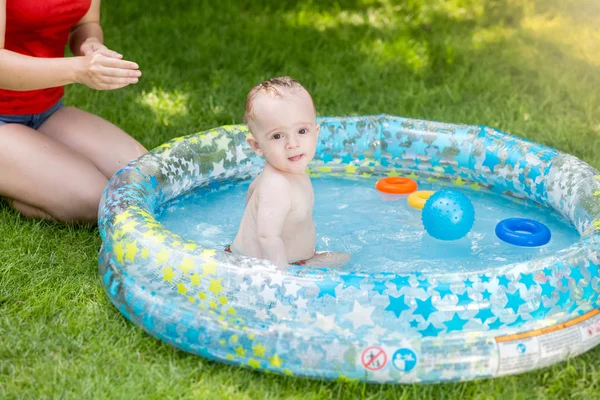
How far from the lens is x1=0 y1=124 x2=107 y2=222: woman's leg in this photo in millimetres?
3395

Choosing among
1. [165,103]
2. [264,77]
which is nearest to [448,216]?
[165,103]

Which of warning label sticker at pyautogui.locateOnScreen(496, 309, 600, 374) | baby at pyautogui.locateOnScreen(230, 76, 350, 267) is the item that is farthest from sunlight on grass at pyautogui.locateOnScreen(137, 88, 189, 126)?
warning label sticker at pyautogui.locateOnScreen(496, 309, 600, 374)

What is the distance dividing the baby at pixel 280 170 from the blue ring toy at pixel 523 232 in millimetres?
853

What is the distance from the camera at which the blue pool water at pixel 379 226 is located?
3287 millimetres

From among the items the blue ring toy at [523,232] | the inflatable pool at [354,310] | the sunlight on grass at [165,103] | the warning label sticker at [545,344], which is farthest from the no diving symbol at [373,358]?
the sunlight on grass at [165,103]

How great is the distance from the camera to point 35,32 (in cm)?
357

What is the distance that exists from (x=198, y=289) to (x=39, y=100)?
1.52m

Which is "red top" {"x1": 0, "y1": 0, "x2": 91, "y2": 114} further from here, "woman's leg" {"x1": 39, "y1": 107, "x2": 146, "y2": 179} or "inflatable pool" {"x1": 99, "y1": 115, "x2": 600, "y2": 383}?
"inflatable pool" {"x1": 99, "y1": 115, "x2": 600, "y2": 383}

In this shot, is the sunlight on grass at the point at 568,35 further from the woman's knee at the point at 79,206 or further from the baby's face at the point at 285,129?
the woman's knee at the point at 79,206

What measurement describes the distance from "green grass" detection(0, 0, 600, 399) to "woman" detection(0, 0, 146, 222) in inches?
4.8

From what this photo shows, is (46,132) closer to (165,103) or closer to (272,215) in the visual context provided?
(165,103)

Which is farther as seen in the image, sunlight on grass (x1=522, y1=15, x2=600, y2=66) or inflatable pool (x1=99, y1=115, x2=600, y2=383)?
sunlight on grass (x1=522, y1=15, x2=600, y2=66)

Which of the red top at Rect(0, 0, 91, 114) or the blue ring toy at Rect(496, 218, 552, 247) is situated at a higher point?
the red top at Rect(0, 0, 91, 114)

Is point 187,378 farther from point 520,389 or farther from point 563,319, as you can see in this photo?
point 563,319
